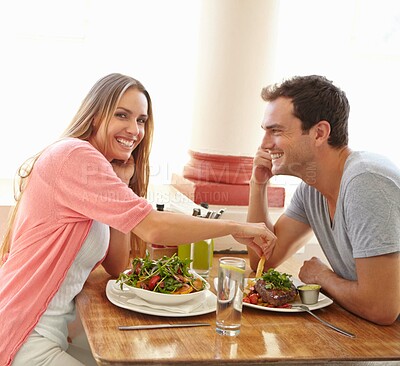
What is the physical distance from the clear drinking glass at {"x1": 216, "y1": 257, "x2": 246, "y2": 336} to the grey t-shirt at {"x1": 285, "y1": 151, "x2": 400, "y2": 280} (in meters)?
0.38

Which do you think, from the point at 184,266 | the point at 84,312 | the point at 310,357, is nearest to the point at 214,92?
the point at 184,266

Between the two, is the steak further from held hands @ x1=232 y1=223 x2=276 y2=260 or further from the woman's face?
the woman's face

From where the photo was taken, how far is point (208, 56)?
9.82ft

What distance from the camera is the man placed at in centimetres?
186

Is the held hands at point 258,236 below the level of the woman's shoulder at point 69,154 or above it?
below

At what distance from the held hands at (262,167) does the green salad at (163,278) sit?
2.01 ft

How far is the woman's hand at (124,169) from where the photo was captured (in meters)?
2.36

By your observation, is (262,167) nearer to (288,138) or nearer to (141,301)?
(288,138)

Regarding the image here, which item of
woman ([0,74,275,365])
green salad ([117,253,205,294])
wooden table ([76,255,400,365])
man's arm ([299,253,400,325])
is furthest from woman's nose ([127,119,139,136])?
man's arm ([299,253,400,325])

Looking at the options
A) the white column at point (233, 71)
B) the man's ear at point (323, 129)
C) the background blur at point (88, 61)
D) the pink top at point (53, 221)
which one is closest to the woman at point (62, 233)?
the pink top at point (53, 221)

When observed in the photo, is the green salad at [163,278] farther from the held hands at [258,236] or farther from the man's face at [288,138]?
the man's face at [288,138]

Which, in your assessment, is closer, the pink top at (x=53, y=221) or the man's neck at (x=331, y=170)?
the pink top at (x=53, y=221)

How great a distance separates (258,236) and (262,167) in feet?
1.57

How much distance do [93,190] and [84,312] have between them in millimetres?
325
